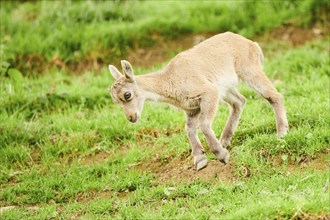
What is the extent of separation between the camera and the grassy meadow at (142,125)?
7.50 metres

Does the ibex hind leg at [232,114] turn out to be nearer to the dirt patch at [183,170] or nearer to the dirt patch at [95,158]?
the dirt patch at [183,170]

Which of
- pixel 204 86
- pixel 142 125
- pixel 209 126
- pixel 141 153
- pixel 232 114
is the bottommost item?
pixel 141 153

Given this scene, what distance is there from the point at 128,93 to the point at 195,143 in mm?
1089

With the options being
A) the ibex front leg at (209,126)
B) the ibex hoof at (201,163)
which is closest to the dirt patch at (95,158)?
the ibex hoof at (201,163)

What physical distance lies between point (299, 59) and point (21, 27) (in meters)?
5.71

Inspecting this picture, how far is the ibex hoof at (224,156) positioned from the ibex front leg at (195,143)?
30 centimetres

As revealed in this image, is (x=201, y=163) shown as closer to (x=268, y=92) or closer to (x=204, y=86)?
(x=204, y=86)

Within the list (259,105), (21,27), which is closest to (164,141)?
(259,105)

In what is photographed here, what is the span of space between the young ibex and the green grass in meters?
4.27

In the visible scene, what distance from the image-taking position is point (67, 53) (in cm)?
1280

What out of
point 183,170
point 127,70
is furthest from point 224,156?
point 127,70

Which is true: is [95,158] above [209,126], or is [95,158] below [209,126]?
below

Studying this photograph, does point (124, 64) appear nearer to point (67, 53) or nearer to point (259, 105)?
point (259, 105)

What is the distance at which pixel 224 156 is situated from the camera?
7895mm
